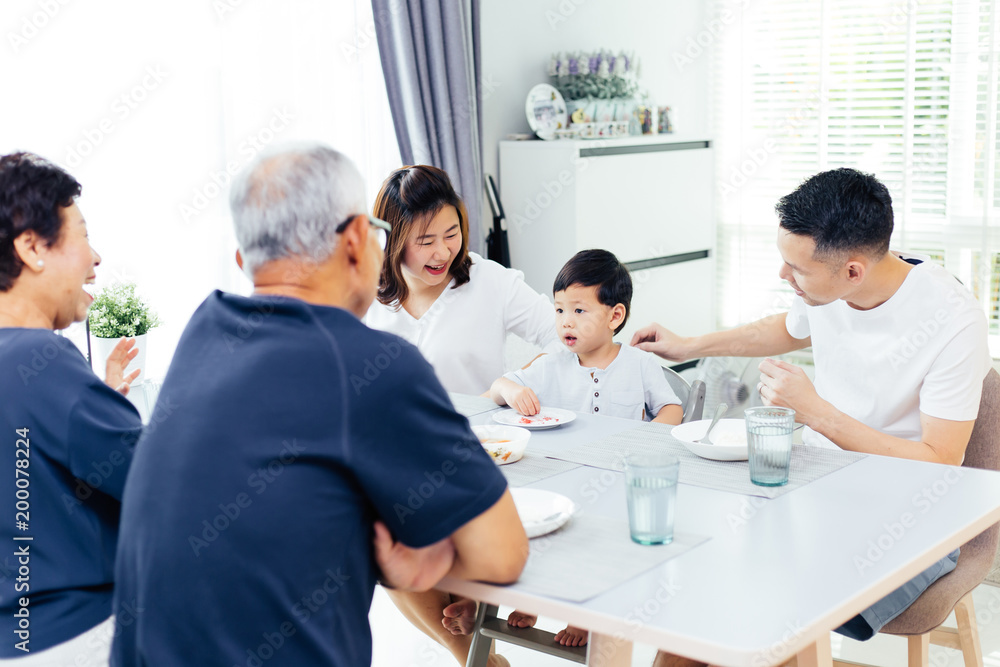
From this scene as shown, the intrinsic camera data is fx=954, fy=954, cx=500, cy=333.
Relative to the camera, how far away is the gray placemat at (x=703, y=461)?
59.9 inches

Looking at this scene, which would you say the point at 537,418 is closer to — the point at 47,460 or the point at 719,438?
the point at 719,438

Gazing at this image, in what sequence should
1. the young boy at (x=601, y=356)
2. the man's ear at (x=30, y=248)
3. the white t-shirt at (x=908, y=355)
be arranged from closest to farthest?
the man's ear at (x=30, y=248), the white t-shirt at (x=908, y=355), the young boy at (x=601, y=356)

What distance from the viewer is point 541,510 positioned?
138 cm

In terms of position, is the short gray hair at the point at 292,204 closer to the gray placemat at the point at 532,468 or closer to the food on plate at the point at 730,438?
the gray placemat at the point at 532,468

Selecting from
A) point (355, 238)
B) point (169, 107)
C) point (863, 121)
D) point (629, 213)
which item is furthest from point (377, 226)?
point (863, 121)

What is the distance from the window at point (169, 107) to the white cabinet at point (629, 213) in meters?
0.86

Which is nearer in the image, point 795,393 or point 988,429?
point 795,393

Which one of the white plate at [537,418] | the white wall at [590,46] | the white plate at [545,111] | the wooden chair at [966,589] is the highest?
the white wall at [590,46]

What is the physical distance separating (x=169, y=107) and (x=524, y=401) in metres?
1.46

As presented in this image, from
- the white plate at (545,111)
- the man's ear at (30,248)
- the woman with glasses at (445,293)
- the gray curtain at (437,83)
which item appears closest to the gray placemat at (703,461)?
the woman with glasses at (445,293)

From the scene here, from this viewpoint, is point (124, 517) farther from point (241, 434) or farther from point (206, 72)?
Answer: point (206, 72)

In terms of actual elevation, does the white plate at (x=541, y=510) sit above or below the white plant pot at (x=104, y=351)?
below

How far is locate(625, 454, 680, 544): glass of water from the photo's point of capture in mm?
1257

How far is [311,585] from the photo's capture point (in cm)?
106
